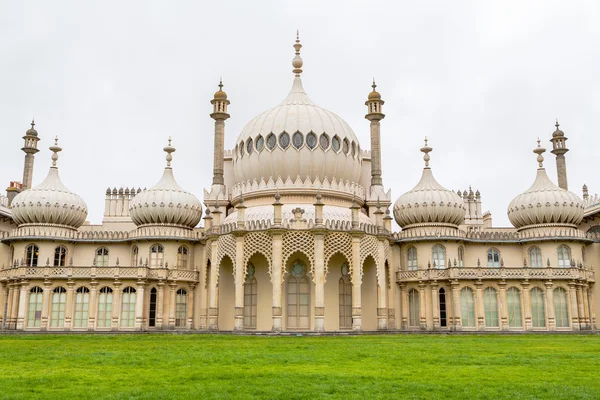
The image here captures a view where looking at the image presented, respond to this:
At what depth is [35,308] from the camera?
138ft

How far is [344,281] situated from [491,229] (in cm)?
1702

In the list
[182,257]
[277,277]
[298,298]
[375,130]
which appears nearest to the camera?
[277,277]

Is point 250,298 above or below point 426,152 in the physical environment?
below

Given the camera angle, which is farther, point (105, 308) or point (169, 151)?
point (169, 151)

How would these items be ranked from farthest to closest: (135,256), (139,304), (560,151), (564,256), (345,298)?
(560,151) < (135,256) < (564,256) < (139,304) < (345,298)

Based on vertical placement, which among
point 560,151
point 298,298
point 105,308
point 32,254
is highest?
point 560,151

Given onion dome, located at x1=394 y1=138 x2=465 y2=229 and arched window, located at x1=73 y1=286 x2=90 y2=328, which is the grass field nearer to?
arched window, located at x1=73 y1=286 x2=90 y2=328

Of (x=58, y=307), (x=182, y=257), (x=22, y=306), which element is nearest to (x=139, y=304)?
(x=182, y=257)

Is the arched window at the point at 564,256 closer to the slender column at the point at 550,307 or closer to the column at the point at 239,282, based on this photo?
the slender column at the point at 550,307

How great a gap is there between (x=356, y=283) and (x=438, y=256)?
8.97 m

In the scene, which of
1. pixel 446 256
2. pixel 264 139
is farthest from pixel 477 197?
pixel 264 139

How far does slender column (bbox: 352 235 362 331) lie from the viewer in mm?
37750

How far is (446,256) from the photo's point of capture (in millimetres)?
44281

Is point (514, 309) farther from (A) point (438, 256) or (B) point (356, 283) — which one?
(B) point (356, 283)
